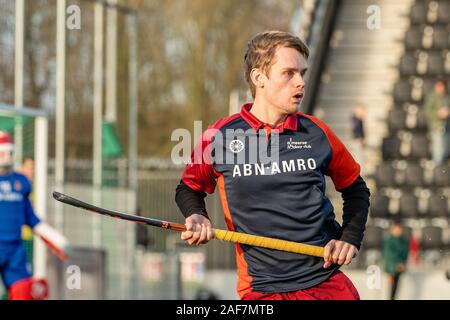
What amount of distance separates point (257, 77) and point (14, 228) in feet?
18.9

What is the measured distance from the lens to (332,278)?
4.63 meters

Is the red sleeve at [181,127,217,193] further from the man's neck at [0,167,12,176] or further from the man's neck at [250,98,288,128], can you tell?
the man's neck at [0,167,12,176]

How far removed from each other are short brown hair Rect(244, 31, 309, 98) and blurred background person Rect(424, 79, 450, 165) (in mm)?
12063

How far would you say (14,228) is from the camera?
10102mm

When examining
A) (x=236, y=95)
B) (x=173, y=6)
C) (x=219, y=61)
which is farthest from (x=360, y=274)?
(x=173, y=6)

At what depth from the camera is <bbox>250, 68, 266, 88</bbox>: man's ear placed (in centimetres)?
474

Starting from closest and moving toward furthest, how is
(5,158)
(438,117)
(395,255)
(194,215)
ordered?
1. (194,215)
2. (5,158)
3. (395,255)
4. (438,117)

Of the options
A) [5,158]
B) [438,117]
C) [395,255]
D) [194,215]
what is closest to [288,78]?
[194,215]

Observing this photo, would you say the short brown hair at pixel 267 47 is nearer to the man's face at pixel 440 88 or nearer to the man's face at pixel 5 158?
the man's face at pixel 5 158

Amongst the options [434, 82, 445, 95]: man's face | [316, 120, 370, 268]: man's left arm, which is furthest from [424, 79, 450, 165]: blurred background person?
[316, 120, 370, 268]: man's left arm

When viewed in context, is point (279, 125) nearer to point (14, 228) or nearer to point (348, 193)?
point (348, 193)

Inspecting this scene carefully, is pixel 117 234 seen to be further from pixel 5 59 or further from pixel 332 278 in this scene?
pixel 332 278

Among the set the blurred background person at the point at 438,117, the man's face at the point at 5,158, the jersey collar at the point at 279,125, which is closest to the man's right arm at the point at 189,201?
the jersey collar at the point at 279,125

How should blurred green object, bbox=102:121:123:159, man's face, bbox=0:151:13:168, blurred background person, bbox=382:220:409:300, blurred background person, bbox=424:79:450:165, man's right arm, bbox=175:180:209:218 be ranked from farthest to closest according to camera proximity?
blurred background person, bbox=424:79:450:165 → blurred green object, bbox=102:121:123:159 → blurred background person, bbox=382:220:409:300 → man's face, bbox=0:151:13:168 → man's right arm, bbox=175:180:209:218
